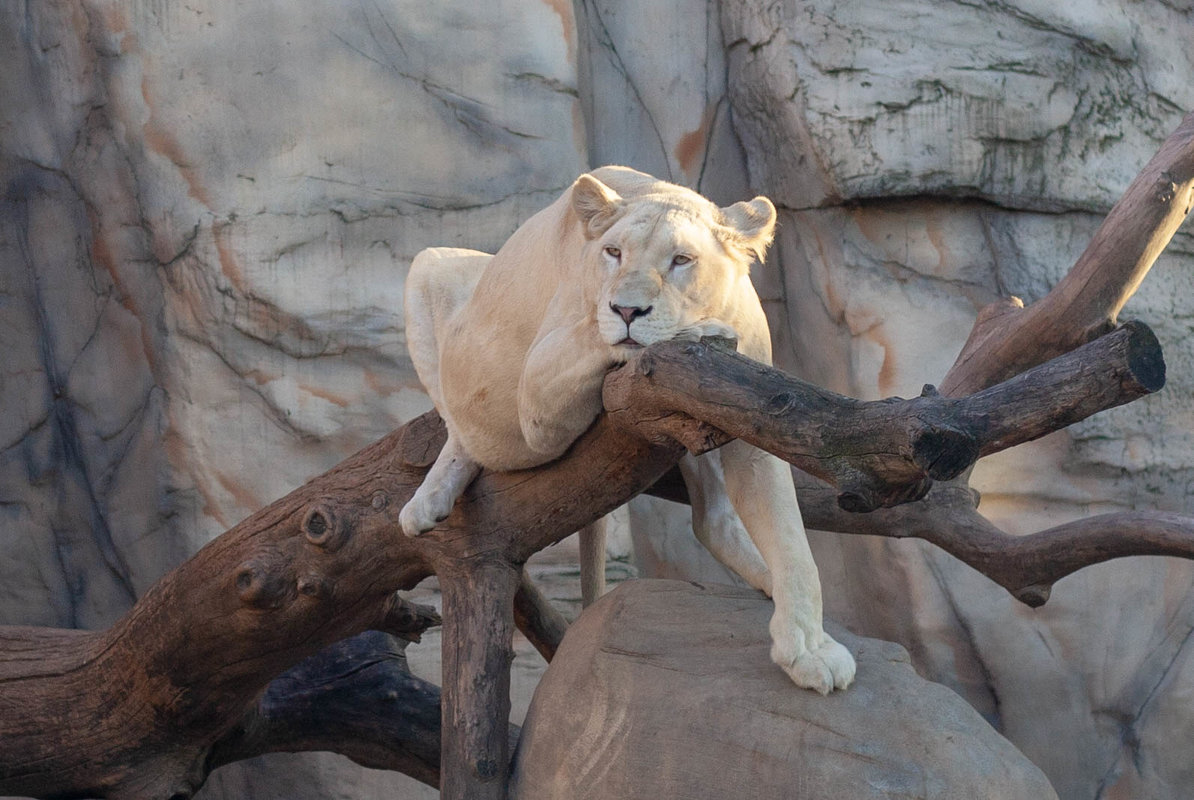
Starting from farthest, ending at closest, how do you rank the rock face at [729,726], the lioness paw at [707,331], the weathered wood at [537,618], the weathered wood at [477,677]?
the weathered wood at [537,618]
the weathered wood at [477,677]
the rock face at [729,726]
the lioness paw at [707,331]

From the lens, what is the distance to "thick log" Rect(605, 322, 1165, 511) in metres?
2.61

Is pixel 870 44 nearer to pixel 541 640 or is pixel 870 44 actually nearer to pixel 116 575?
pixel 541 640

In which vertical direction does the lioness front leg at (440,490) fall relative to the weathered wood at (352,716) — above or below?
above

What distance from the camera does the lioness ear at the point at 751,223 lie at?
11.2 feet

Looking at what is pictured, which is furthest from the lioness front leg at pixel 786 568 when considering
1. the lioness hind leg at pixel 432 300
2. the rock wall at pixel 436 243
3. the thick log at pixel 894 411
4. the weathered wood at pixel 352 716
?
the rock wall at pixel 436 243

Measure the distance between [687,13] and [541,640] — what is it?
11.9 ft

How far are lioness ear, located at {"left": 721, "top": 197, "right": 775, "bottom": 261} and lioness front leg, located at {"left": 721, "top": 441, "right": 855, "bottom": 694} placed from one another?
0.54 meters

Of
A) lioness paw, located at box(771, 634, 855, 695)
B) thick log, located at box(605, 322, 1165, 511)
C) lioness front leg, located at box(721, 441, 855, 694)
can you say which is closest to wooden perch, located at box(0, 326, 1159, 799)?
thick log, located at box(605, 322, 1165, 511)

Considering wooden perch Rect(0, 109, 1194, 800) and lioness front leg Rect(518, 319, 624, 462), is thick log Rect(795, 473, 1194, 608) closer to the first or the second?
wooden perch Rect(0, 109, 1194, 800)

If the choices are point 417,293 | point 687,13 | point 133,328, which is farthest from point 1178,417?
point 133,328

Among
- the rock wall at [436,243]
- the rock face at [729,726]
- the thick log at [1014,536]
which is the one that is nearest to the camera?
the rock face at [729,726]

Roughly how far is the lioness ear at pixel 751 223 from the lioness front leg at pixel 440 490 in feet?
3.36

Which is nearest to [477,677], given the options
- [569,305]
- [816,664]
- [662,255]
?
[816,664]

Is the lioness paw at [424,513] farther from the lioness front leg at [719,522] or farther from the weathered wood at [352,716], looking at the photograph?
the weathered wood at [352,716]
